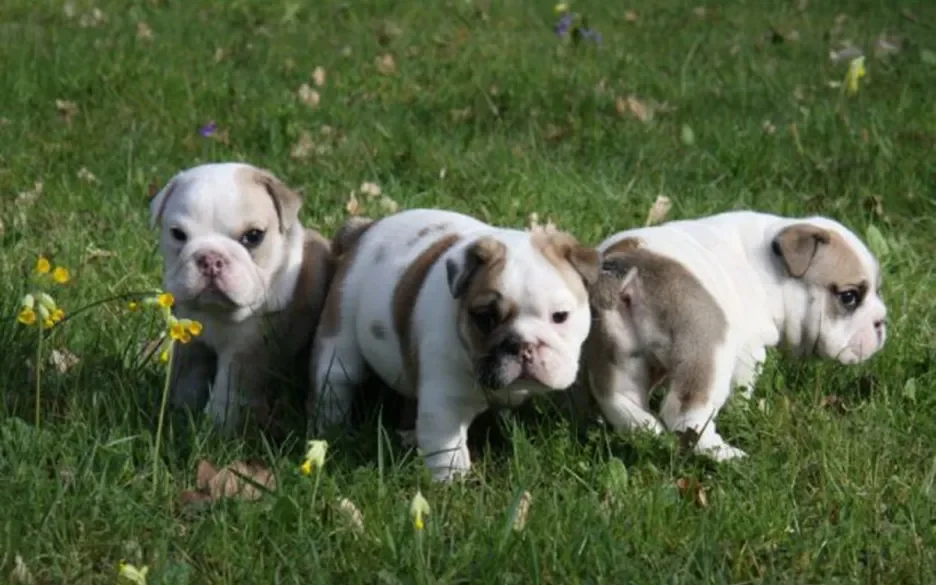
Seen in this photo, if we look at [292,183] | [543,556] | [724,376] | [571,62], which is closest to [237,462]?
[543,556]

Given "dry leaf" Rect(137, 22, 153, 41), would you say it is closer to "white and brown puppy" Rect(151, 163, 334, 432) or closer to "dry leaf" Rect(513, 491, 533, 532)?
"white and brown puppy" Rect(151, 163, 334, 432)

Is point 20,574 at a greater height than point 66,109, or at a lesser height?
greater

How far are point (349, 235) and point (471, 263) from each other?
936 millimetres

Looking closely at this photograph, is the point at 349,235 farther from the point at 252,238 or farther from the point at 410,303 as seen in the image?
the point at 410,303

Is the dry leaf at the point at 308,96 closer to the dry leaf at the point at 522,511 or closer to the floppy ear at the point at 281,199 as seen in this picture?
the floppy ear at the point at 281,199

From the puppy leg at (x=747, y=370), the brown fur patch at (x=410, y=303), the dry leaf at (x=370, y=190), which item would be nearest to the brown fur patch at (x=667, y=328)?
the puppy leg at (x=747, y=370)

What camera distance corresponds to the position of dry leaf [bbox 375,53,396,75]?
8453 millimetres

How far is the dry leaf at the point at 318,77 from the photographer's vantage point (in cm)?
820

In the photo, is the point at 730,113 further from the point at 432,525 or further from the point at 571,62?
the point at 432,525

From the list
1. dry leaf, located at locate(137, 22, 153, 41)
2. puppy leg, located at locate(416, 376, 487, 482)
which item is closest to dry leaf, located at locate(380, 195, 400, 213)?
puppy leg, located at locate(416, 376, 487, 482)

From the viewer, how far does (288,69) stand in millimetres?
8445

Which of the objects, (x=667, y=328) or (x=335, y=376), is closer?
(x=667, y=328)

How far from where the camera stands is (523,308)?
12.6 ft

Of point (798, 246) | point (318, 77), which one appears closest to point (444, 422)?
point (798, 246)
